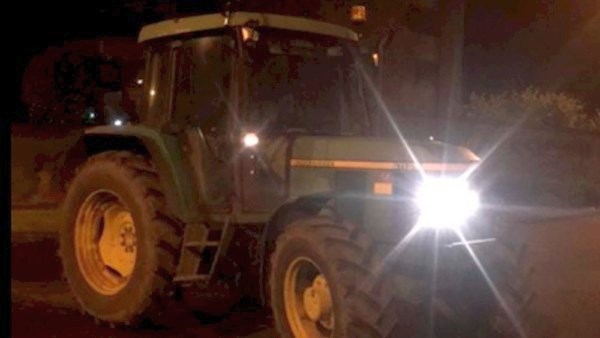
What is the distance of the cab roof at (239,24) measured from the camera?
7.50 metres

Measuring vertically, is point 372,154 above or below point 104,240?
above

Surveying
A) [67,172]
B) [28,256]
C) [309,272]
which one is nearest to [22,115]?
[28,256]

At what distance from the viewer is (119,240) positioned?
8383 millimetres

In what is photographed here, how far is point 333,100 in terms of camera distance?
7.95m

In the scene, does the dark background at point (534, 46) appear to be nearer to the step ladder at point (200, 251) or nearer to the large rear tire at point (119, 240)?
the large rear tire at point (119, 240)

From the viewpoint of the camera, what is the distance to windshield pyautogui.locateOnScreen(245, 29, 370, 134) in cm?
752

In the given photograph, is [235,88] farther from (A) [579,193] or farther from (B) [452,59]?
(A) [579,193]

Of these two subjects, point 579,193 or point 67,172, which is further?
point 579,193

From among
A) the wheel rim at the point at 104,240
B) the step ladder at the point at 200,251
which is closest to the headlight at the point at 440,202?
the step ladder at the point at 200,251

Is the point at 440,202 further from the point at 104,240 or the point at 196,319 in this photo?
the point at 104,240

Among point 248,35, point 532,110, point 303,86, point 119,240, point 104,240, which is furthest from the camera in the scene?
point 532,110

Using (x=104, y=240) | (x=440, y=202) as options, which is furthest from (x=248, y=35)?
(x=104, y=240)

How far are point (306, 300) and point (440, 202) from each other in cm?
125

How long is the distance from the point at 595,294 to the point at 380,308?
4649 millimetres
